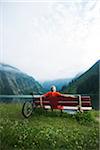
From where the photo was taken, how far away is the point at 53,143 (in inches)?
379

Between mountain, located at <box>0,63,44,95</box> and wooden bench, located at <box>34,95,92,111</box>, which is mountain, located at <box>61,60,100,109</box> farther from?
wooden bench, located at <box>34,95,92,111</box>

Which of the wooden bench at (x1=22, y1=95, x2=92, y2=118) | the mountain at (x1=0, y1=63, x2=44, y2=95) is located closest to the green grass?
the wooden bench at (x1=22, y1=95, x2=92, y2=118)

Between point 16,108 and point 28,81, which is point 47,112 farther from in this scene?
point 28,81

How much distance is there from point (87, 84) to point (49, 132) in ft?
29.1

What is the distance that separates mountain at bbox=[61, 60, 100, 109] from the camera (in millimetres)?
17328

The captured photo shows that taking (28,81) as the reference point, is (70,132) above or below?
below

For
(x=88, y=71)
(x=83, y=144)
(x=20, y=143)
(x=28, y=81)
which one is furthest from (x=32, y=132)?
(x=88, y=71)

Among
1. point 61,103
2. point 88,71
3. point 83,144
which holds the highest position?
point 88,71

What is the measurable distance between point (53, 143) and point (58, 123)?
224cm

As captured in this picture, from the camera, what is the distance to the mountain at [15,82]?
17.0m

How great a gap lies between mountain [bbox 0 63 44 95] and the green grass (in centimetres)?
388

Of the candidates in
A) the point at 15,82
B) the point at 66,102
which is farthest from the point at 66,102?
the point at 15,82

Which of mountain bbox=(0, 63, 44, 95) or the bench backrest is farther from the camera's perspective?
mountain bbox=(0, 63, 44, 95)

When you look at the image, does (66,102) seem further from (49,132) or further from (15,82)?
(15,82)
